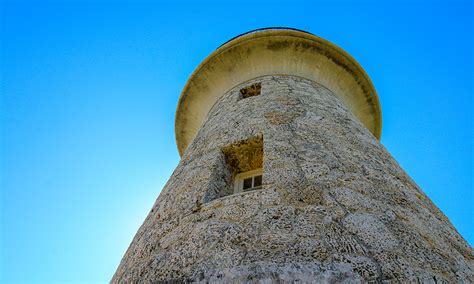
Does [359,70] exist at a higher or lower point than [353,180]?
higher

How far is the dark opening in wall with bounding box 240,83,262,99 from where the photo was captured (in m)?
5.11

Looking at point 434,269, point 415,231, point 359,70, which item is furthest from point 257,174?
point 359,70

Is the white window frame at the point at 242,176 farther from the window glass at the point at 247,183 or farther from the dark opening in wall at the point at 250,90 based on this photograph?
the dark opening in wall at the point at 250,90

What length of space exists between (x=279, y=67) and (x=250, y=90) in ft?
2.58

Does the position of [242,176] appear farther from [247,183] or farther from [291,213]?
[291,213]

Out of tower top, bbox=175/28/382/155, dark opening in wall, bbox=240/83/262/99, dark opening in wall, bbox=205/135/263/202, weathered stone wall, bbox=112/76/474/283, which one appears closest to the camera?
weathered stone wall, bbox=112/76/474/283

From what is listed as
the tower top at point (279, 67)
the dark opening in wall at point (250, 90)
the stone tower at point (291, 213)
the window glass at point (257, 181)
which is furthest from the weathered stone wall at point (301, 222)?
the tower top at point (279, 67)

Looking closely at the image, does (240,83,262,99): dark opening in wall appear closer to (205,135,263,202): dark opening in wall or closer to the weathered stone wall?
the weathered stone wall

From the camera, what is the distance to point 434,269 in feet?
5.77

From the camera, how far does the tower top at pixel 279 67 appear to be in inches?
223

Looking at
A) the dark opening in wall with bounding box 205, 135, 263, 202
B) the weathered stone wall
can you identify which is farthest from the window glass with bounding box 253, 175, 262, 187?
the weathered stone wall

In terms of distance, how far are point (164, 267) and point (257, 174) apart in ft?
5.21

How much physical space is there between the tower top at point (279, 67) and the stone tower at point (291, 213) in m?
1.51

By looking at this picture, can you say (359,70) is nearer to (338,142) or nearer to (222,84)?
(222,84)
